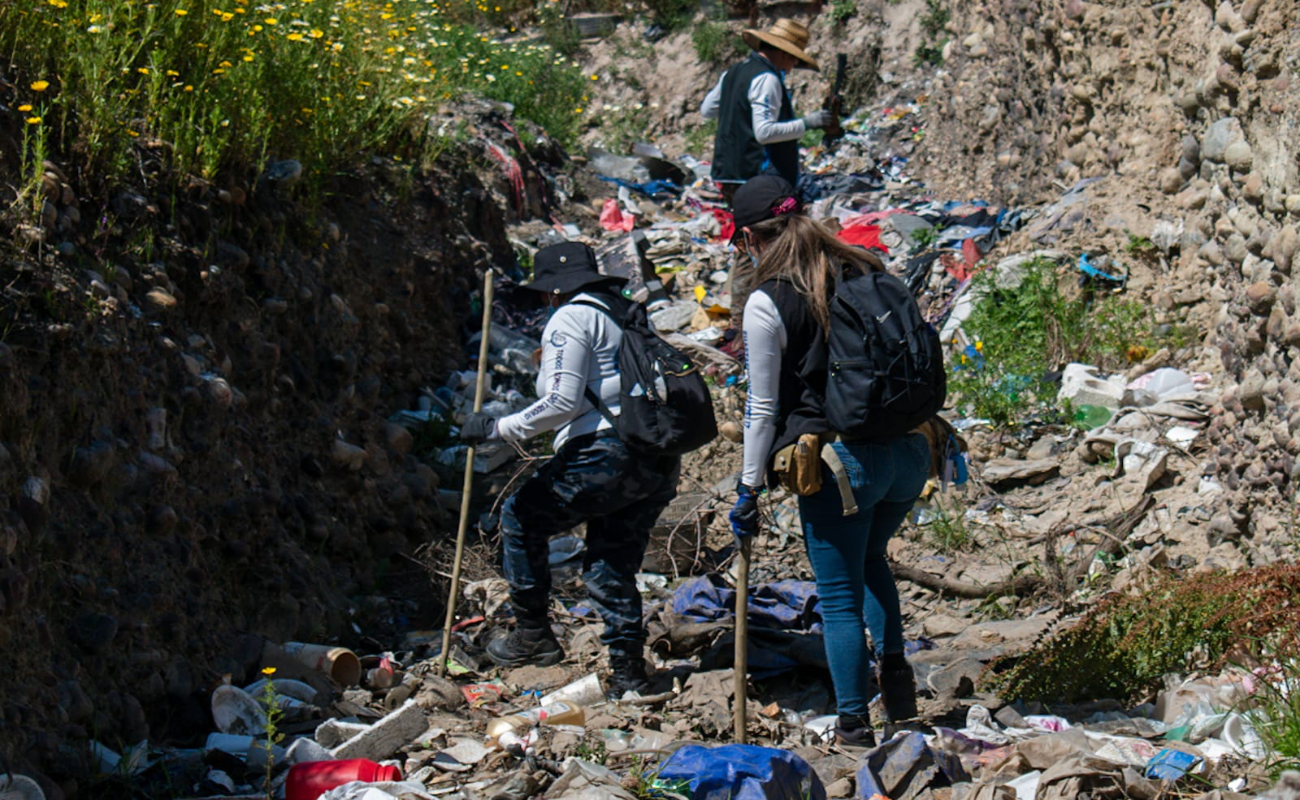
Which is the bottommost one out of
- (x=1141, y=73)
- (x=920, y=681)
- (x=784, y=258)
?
(x=920, y=681)

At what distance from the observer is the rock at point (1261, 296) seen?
4.67 meters

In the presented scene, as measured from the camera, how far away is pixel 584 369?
3.88 metres

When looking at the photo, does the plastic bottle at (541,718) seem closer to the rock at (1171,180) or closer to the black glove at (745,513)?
the black glove at (745,513)

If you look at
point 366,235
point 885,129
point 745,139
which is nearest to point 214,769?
point 366,235

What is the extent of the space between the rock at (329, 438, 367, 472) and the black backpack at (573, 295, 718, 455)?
63.1 inches

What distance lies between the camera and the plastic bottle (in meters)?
3.60

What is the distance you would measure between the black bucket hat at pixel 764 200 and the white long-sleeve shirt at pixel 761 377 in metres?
0.26

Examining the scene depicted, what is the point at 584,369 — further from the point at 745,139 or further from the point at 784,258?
the point at 745,139

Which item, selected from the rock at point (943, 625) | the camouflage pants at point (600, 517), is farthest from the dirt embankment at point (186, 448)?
the rock at point (943, 625)

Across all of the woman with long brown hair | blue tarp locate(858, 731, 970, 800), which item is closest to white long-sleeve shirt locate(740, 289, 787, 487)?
the woman with long brown hair

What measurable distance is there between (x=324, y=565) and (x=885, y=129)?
9.05 meters

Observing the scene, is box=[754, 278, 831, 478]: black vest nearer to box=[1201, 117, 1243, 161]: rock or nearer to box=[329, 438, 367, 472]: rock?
box=[329, 438, 367, 472]: rock

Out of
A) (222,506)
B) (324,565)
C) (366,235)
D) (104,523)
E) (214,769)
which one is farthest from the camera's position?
(366,235)

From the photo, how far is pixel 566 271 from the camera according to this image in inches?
159
